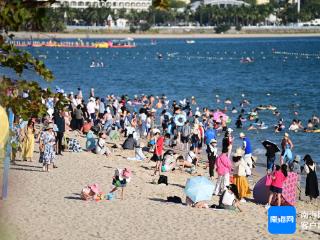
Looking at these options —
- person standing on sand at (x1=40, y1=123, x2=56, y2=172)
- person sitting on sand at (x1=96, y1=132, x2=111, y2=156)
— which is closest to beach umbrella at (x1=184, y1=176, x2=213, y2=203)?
person standing on sand at (x1=40, y1=123, x2=56, y2=172)

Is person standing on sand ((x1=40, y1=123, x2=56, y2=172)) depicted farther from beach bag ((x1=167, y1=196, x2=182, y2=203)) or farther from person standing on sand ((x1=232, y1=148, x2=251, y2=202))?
person standing on sand ((x1=232, y1=148, x2=251, y2=202))

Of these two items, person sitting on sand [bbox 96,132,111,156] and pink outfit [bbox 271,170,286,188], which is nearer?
pink outfit [bbox 271,170,286,188]

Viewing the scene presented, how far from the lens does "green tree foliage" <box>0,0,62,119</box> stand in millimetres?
6168

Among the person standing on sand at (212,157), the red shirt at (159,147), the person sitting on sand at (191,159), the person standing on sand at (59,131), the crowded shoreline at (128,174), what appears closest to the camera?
the crowded shoreline at (128,174)

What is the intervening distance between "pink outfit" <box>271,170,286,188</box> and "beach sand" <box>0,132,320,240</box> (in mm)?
560

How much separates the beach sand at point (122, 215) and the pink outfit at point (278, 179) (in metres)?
0.56

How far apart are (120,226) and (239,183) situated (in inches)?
171

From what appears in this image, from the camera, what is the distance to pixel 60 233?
47.3ft

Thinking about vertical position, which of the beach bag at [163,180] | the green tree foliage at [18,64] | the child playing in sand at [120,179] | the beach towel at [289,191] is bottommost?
the beach bag at [163,180]

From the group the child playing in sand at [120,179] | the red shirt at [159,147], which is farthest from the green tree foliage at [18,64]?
the red shirt at [159,147]

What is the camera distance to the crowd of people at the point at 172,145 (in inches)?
747

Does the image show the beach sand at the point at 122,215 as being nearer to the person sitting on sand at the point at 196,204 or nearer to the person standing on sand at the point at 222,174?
the person sitting on sand at the point at 196,204

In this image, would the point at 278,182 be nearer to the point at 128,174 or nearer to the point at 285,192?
the point at 285,192

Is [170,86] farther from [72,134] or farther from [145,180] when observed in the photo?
[145,180]
